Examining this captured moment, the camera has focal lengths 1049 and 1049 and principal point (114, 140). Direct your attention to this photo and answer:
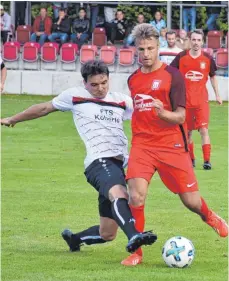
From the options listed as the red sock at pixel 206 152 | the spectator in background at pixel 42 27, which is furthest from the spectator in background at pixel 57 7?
the red sock at pixel 206 152

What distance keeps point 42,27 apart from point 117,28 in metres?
2.53

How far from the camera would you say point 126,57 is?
100ft

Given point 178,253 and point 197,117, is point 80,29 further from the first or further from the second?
point 178,253

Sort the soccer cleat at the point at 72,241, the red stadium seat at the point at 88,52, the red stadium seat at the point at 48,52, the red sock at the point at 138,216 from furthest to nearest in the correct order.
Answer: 1. the red stadium seat at the point at 48,52
2. the red stadium seat at the point at 88,52
3. the soccer cleat at the point at 72,241
4. the red sock at the point at 138,216

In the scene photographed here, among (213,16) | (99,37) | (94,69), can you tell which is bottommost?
(99,37)

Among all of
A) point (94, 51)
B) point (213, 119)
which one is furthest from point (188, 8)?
point (213, 119)

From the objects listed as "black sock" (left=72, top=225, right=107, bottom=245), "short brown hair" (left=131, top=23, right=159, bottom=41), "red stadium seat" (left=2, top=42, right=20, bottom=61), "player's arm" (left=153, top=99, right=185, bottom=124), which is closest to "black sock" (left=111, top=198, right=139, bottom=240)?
"player's arm" (left=153, top=99, right=185, bottom=124)

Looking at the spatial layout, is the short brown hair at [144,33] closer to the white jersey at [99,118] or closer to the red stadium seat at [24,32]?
the white jersey at [99,118]

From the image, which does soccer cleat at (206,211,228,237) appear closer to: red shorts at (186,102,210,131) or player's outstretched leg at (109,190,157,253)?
player's outstretched leg at (109,190,157,253)

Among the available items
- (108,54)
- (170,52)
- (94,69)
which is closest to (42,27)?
(108,54)

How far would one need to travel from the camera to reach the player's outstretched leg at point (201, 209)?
30.4ft

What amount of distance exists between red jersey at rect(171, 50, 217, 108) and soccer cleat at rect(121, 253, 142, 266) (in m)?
8.07

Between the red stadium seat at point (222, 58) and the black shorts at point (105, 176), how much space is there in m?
20.9

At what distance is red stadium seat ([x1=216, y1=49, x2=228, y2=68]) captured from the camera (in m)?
29.9
